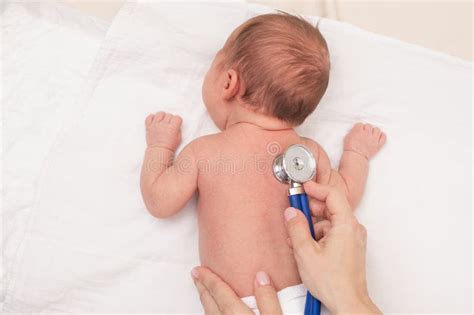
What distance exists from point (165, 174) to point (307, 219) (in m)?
0.39

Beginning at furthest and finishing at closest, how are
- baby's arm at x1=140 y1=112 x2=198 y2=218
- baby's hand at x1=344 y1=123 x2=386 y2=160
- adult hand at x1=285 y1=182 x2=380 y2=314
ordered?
baby's hand at x1=344 y1=123 x2=386 y2=160 < baby's arm at x1=140 y1=112 x2=198 y2=218 < adult hand at x1=285 y1=182 x2=380 y2=314

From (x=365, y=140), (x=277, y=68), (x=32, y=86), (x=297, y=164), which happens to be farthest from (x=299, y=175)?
(x=32, y=86)

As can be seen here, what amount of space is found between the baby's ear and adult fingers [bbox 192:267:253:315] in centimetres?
43

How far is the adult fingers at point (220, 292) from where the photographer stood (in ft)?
3.26

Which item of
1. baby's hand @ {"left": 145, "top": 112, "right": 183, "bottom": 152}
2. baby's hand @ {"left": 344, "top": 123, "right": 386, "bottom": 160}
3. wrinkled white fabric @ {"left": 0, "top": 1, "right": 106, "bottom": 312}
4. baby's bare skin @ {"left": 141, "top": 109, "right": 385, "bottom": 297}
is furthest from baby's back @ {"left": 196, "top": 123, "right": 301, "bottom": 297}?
wrinkled white fabric @ {"left": 0, "top": 1, "right": 106, "bottom": 312}

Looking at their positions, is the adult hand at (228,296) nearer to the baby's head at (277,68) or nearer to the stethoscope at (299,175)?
the stethoscope at (299,175)

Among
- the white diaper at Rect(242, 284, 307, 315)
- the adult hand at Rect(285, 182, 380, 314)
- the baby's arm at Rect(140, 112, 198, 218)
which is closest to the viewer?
the adult hand at Rect(285, 182, 380, 314)

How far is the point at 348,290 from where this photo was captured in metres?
0.92

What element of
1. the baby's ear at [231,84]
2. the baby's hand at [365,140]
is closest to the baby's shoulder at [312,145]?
the baby's hand at [365,140]

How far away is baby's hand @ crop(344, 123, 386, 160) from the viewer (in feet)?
4.24

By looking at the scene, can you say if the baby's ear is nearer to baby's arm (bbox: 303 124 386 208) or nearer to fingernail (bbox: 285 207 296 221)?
baby's arm (bbox: 303 124 386 208)

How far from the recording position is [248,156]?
44.1 inches

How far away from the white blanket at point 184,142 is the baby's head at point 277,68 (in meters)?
0.19

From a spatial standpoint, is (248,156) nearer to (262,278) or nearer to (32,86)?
(262,278)
